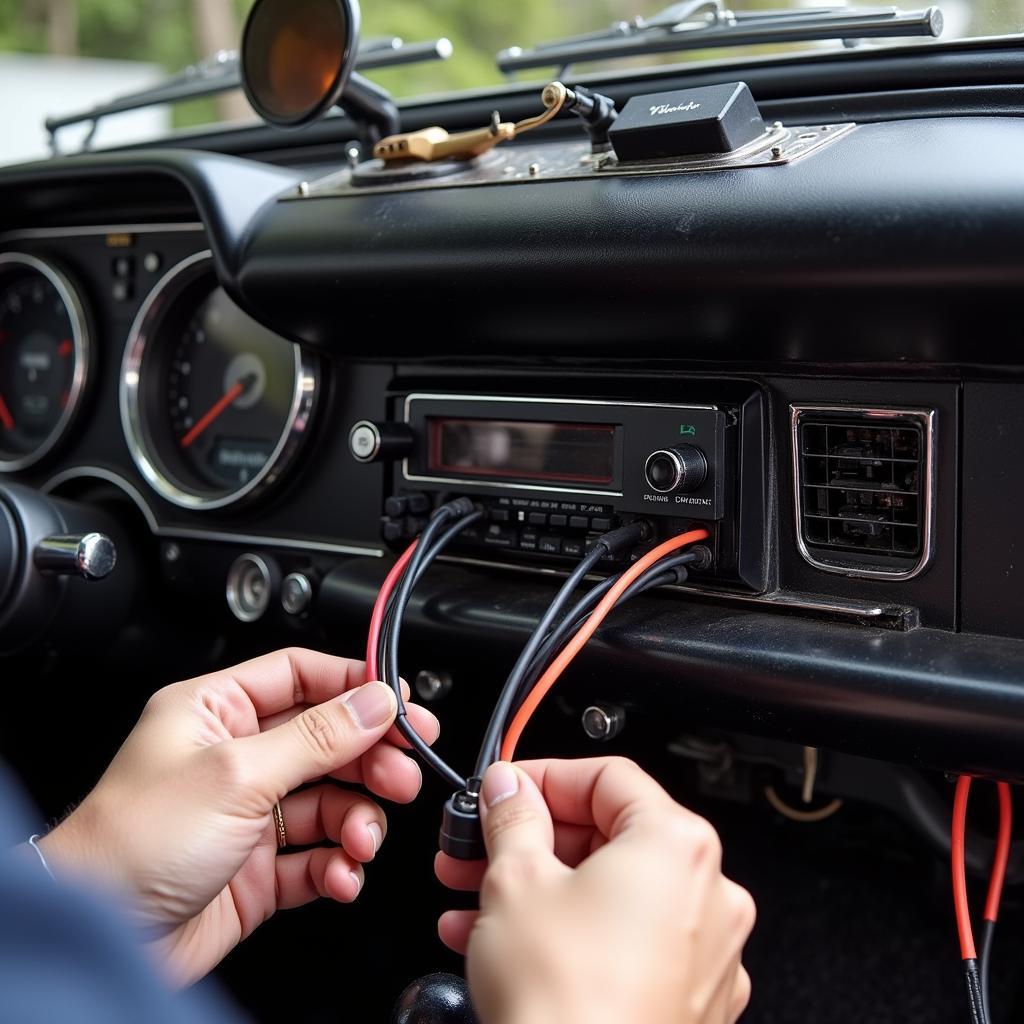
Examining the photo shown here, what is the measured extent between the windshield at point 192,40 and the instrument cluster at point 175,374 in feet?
1.08

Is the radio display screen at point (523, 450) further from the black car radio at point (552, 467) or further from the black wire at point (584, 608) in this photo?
the black wire at point (584, 608)

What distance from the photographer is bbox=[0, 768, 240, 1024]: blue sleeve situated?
0.32 metres

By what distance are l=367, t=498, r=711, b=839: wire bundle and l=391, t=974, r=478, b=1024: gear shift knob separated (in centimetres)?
16

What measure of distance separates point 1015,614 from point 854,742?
0.54 ft

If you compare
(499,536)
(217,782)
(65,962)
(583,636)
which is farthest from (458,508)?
(65,962)

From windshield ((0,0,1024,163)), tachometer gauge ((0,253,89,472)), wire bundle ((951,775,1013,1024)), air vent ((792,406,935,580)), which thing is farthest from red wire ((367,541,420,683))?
tachometer gauge ((0,253,89,472))

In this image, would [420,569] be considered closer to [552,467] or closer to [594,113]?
[552,467]

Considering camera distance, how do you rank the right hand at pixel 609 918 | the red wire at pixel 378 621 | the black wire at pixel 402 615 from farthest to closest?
the red wire at pixel 378 621 → the black wire at pixel 402 615 → the right hand at pixel 609 918

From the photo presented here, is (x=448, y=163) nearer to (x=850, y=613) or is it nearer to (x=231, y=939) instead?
(x=850, y=613)

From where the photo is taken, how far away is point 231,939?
95cm

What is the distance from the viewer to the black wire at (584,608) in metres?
0.86

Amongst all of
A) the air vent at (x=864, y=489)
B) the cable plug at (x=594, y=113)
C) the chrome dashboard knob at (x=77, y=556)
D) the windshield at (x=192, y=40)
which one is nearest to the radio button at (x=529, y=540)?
the air vent at (x=864, y=489)

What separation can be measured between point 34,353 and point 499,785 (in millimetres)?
1351

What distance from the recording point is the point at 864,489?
958mm
